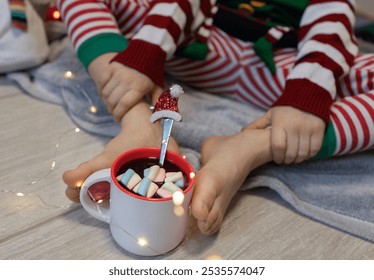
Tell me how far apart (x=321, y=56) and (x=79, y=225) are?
456mm

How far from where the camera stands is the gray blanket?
66 centimetres

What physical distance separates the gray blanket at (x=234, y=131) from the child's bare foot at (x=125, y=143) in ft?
0.17

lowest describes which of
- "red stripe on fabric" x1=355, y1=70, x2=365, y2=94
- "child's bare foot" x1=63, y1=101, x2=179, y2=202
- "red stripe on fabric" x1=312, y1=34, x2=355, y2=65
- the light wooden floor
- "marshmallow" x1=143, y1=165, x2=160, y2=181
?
the light wooden floor

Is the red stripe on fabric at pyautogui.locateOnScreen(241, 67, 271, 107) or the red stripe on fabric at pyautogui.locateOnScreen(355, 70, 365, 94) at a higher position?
the red stripe on fabric at pyautogui.locateOnScreen(355, 70, 365, 94)

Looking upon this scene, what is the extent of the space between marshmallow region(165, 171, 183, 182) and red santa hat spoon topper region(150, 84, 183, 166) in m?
0.02

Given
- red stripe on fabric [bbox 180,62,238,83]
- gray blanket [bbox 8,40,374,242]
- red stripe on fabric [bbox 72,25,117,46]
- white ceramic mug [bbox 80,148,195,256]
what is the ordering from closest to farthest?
1. white ceramic mug [bbox 80,148,195,256]
2. gray blanket [bbox 8,40,374,242]
3. red stripe on fabric [bbox 72,25,117,46]
4. red stripe on fabric [bbox 180,62,238,83]

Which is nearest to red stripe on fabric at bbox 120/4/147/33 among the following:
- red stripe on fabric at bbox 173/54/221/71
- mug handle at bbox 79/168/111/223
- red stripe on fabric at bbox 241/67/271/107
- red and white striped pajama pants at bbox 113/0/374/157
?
red and white striped pajama pants at bbox 113/0/374/157

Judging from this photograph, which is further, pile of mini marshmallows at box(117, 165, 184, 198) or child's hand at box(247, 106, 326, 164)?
child's hand at box(247, 106, 326, 164)

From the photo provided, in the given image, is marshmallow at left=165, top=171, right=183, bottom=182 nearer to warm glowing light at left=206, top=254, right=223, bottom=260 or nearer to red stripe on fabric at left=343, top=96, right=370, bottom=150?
warm glowing light at left=206, top=254, right=223, bottom=260

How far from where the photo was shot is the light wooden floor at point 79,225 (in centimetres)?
55

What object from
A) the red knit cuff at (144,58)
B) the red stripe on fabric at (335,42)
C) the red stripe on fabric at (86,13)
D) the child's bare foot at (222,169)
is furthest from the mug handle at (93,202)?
the red stripe on fabric at (335,42)

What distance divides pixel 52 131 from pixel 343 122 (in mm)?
444
